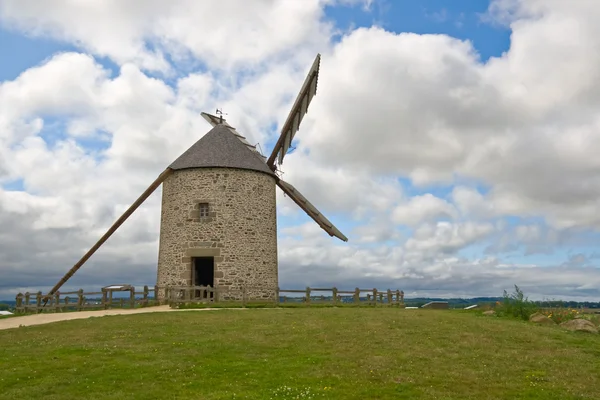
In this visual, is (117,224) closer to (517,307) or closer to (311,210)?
(311,210)

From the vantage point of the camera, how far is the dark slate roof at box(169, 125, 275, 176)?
29.1 m

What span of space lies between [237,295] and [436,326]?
12184mm

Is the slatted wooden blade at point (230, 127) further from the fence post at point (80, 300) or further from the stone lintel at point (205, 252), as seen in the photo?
the fence post at point (80, 300)

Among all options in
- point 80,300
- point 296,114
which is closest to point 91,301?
point 80,300

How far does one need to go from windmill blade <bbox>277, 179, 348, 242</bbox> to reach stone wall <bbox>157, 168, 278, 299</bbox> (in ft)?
9.73

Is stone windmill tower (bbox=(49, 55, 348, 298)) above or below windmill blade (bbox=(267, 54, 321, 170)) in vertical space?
below

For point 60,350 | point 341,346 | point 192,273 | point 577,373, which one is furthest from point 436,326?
point 192,273

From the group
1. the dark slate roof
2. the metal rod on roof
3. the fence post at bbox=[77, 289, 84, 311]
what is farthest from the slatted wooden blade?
the fence post at bbox=[77, 289, 84, 311]

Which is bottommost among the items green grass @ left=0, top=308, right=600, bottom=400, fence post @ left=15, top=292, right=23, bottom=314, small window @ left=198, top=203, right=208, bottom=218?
green grass @ left=0, top=308, right=600, bottom=400

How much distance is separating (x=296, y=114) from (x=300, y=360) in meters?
20.3

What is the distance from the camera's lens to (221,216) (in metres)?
28.3

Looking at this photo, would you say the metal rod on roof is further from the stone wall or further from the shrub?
the shrub

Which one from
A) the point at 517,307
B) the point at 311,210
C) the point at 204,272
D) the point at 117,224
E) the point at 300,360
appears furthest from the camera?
the point at 311,210

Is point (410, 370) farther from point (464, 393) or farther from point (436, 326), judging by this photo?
point (436, 326)
